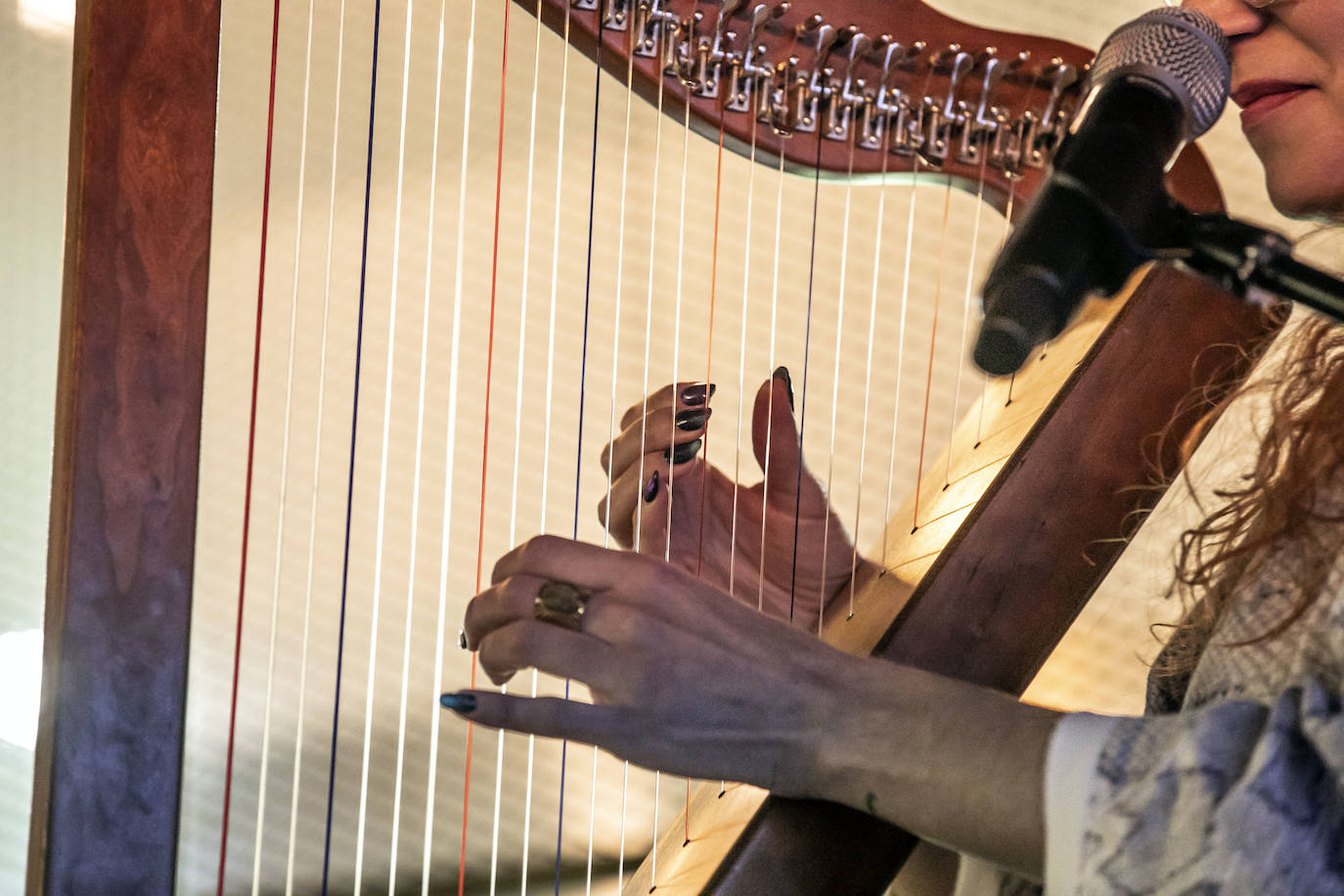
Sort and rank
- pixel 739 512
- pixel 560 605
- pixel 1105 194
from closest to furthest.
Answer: pixel 1105 194 < pixel 560 605 < pixel 739 512

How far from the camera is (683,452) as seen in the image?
0.91 meters

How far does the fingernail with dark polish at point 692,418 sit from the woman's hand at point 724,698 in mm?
315

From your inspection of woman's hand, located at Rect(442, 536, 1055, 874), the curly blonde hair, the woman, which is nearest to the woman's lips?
the woman

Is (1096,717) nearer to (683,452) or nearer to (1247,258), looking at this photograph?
(1247,258)

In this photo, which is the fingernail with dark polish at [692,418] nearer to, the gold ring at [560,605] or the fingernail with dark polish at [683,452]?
the fingernail with dark polish at [683,452]

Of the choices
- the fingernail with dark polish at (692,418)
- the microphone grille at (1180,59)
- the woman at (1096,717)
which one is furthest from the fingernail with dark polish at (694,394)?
the microphone grille at (1180,59)

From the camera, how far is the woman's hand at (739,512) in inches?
35.6

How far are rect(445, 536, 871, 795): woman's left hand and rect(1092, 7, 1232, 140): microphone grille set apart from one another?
0.29 meters

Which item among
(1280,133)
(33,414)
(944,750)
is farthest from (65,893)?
(33,414)

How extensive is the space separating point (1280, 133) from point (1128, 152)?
256 millimetres

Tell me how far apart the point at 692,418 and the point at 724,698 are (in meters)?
0.36

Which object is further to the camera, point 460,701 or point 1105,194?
point 460,701

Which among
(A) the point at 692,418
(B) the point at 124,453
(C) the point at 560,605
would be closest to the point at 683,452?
(A) the point at 692,418

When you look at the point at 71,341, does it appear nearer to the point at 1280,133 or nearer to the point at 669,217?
the point at 1280,133
